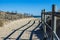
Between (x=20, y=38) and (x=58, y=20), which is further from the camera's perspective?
(x=58, y=20)

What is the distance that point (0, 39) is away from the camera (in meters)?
11.9

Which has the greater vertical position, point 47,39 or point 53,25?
point 53,25

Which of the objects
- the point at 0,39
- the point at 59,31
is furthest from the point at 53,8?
the point at 59,31

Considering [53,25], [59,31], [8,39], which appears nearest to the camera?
[53,25]

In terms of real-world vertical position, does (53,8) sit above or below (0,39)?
above

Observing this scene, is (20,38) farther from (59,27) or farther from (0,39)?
(59,27)

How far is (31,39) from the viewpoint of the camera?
11922mm

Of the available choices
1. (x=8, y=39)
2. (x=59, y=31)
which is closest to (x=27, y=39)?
(x=8, y=39)

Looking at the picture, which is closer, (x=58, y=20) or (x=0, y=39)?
(x=0, y=39)

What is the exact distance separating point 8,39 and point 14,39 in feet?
1.17

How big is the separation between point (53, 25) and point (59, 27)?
6724 mm

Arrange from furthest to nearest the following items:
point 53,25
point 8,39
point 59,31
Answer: point 59,31 → point 8,39 → point 53,25

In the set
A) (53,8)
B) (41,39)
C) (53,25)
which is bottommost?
(41,39)

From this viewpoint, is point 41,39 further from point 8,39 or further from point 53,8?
point 53,8
